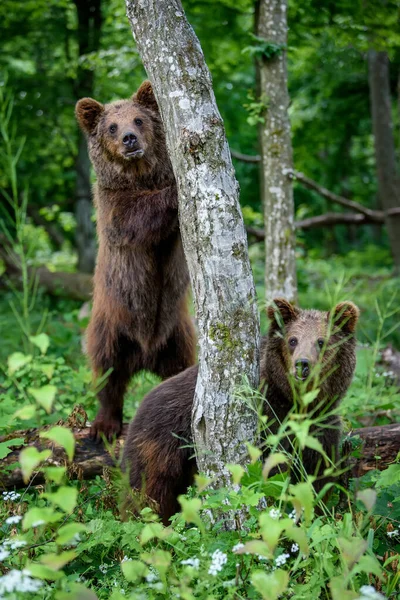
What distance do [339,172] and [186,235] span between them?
1807 centimetres

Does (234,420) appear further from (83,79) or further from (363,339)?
(83,79)

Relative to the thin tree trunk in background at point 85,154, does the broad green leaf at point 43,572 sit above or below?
below

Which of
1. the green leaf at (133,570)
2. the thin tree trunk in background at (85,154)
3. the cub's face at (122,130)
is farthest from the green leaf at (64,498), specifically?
the thin tree trunk in background at (85,154)

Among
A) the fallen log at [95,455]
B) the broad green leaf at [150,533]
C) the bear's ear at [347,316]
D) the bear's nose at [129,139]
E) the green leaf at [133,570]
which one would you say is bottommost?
Answer: the fallen log at [95,455]

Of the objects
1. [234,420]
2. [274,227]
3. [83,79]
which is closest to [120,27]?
[83,79]

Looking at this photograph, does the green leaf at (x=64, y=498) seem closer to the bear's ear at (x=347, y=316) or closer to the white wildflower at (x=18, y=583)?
the white wildflower at (x=18, y=583)

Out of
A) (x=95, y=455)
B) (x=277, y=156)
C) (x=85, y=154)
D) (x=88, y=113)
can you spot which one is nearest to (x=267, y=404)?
(x=95, y=455)

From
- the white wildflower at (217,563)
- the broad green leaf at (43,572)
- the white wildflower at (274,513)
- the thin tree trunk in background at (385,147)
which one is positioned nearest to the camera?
the broad green leaf at (43,572)

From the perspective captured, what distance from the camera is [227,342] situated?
12.1 feet

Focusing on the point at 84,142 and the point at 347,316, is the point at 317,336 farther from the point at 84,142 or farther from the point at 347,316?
the point at 84,142

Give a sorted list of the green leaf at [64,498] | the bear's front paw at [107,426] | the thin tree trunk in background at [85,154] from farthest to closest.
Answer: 1. the thin tree trunk in background at [85,154]
2. the bear's front paw at [107,426]
3. the green leaf at [64,498]

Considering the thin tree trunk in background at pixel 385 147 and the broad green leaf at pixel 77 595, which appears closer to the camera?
the broad green leaf at pixel 77 595

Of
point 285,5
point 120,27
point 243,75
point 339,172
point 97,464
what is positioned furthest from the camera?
point 339,172

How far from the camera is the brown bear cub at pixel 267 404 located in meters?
4.45
